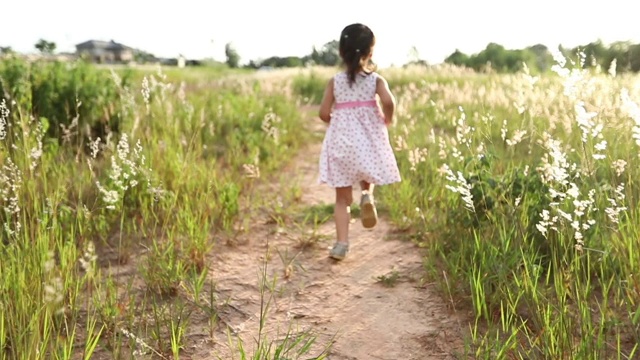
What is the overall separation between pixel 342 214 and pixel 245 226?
0.79 m

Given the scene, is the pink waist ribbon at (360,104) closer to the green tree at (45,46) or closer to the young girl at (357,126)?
the young girl at (357,126)

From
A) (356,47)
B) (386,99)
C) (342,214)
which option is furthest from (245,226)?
(356,47)

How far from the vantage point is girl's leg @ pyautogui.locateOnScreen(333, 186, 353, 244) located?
4078mm

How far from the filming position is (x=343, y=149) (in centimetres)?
432

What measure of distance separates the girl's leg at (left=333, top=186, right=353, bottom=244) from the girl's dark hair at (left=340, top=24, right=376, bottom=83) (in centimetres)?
84

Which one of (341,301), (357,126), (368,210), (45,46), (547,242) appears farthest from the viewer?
(45,46)

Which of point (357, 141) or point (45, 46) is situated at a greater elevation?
point (45, 46)

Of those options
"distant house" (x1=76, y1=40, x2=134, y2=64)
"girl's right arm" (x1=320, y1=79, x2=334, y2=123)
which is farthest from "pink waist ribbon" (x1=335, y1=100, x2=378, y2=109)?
"distant house" (x1=76, y1=40, x2=134, y2=64)

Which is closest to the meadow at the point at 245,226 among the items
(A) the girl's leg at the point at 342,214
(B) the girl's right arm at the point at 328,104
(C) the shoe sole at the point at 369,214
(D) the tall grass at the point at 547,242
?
(D) the tall grass at the point at 547,242

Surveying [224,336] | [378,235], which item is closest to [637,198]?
[378,235]

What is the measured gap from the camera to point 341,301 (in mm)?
3334

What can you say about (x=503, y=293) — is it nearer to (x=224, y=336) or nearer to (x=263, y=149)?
(x=224, y=336)

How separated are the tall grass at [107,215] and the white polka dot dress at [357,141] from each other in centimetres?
60

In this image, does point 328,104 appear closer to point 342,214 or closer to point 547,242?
point 342,214
